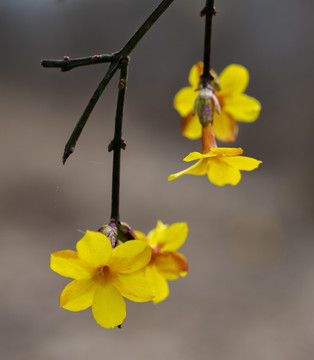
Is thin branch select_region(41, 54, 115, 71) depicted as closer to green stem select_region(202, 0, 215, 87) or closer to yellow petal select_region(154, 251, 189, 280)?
green stem select_region(202, 0, 215, 87)

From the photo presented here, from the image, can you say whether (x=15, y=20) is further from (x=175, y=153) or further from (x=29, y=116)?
(x=175, y=153)

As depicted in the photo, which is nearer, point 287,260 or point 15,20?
point 287,260

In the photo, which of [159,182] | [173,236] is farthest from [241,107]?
[159,182]

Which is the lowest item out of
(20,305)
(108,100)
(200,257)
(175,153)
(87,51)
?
(20,305)

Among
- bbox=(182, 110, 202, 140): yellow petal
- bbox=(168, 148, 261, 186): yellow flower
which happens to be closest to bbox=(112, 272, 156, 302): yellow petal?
bbox=(168, 148, 261, 186): yellow flower

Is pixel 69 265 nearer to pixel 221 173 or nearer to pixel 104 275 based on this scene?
pixel 104 275

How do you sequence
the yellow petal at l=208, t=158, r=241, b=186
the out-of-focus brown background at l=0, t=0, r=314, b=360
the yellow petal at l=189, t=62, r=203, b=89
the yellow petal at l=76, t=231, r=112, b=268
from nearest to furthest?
the yellow petal at l=76, t=231, r=112, b=268 < the yellow petal at l=208, t=158, r=241, b=186 < the yellow petal at l=189, t=62, r=203, b=89 < the out-of-focus brown background at l=0, t=0, r=314, b=360

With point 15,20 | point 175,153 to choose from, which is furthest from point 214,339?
point 15,20
